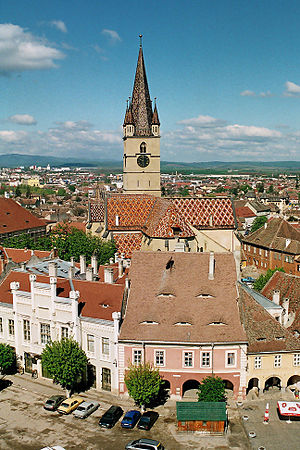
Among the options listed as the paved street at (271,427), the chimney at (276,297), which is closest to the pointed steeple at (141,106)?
the chimney at (276,297)

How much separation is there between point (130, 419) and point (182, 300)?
10.5 metres

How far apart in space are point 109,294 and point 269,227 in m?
58.6

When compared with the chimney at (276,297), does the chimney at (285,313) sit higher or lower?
lower

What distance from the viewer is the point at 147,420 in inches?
1283

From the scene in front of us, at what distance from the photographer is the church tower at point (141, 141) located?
71938mm

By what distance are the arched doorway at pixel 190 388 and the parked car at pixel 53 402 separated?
1022cm

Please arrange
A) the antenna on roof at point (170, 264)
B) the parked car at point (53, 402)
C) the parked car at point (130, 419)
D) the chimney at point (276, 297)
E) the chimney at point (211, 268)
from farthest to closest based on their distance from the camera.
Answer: the chimney at point (276, 297) < the antenna on roof at point (170, 264) < the chimney at point (211, 268) < the parked car at point (53, 402) < the parked car at point (130, 419)

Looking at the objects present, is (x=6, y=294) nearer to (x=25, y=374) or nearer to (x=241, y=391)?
(x=25, y=374)

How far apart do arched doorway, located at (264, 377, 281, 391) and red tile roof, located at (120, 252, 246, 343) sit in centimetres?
622

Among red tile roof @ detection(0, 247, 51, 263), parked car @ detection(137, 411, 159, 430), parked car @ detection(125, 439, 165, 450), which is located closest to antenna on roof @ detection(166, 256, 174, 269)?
parked car @ detection(137, 411, 159, 430)

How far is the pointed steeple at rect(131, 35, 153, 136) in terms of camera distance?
71.9m

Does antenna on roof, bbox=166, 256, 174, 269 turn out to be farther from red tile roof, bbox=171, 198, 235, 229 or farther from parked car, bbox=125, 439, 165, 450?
red tile roof, bbox=171, 198, 235, 229

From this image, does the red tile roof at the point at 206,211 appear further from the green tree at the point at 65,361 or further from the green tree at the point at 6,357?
the green tree at the point at 6,357

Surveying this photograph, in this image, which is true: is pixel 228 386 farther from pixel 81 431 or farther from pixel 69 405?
pixel 69 405
